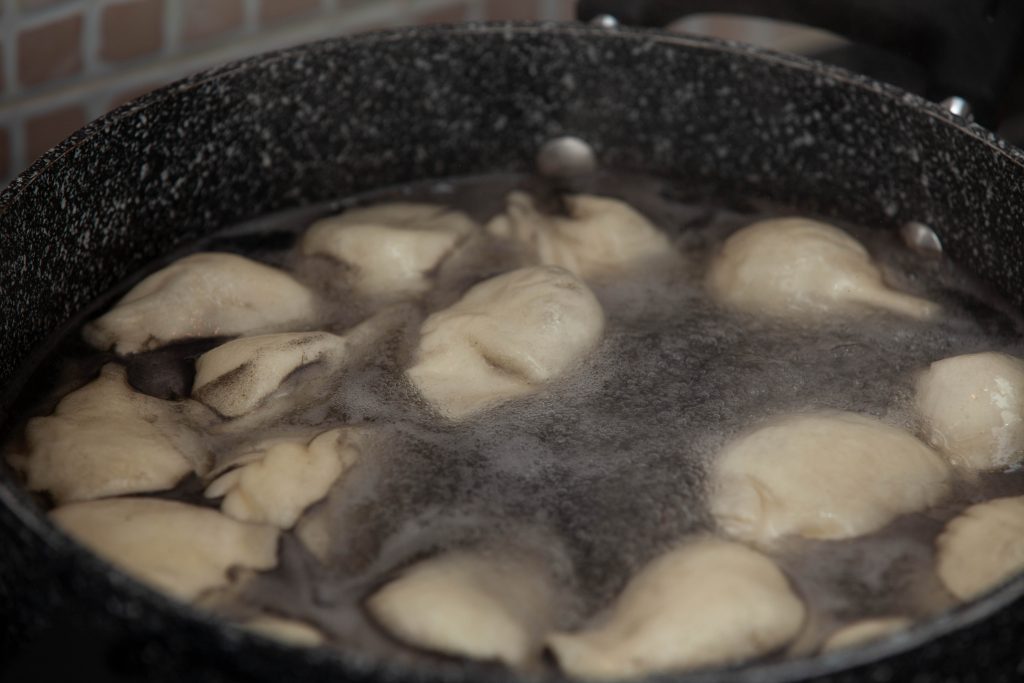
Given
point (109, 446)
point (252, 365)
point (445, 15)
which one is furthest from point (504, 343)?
point (445, 15)

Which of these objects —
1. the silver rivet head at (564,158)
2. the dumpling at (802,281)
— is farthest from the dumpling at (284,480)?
the silver rivet head at (564,158)

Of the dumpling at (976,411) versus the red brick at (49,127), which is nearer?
the dumpling at (976,411)

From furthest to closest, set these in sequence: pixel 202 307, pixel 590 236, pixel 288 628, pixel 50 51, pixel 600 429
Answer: pixel 50 51
pixel 590 236
pixel 202 307
pixel 600 429
pixel 288 628

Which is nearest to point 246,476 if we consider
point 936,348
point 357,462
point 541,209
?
point 357,462

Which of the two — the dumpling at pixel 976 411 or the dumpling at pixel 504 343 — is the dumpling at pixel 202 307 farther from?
the dumpling at pixel 976 411

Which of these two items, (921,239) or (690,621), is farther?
(921,239)

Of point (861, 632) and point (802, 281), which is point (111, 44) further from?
point (861, 632)

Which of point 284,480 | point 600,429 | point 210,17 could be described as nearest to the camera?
point 284,480
